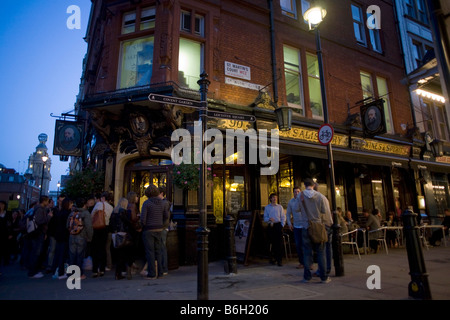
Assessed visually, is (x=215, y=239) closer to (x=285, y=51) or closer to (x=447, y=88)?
(x=447, y=88)

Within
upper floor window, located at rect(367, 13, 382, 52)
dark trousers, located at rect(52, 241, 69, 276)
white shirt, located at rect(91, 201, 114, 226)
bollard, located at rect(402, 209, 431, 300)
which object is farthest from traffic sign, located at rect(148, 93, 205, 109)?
upper floor window, located at rect(367, 13, 382, 52)

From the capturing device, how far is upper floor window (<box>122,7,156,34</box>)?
9.32m

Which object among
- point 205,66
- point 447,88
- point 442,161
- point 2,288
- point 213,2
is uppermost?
point 213,2

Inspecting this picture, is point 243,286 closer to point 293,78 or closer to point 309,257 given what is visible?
point 309,257

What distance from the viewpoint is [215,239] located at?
8117 mm

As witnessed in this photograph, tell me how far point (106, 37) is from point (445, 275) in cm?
1190

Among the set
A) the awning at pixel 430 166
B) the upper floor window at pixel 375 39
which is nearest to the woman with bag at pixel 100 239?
the awning at pixel 430 166

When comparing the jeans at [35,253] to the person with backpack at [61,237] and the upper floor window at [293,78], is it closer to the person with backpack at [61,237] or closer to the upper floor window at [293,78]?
the person with backpack at [61,237]

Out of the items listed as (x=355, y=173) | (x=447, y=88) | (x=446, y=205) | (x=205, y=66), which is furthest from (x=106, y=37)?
(x=446, y=205)

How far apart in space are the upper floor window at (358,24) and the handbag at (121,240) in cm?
1440

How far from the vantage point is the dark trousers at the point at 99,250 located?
20.4ft

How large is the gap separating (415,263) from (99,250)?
621cm

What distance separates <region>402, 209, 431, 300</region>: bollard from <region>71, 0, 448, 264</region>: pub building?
399 centimetres

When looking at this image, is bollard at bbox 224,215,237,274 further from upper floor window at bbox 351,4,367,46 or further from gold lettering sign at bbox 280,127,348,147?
upper floor window at bbox 351,4,367,46
